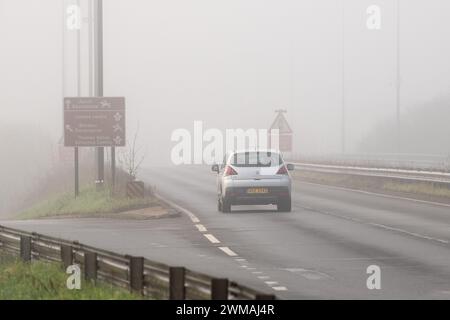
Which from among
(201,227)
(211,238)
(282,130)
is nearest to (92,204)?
(201,227)

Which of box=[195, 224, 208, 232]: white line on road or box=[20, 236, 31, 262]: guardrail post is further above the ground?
box=[20, 236, 31, 262]: guardrail post

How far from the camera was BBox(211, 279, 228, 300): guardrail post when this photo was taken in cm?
1016

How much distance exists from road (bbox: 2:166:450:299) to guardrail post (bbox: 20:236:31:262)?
6.86 ft

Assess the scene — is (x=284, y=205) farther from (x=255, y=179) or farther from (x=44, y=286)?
(x=44, y=286)

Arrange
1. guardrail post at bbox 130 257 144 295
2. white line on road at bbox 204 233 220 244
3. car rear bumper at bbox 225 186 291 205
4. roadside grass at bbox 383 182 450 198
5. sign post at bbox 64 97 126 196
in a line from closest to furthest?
guardrail post at bbox 130 257 144 295, white line on road at bbox 204 233 220 244, car rear bumper at bbox 225 186 291 205, roadside grass at bbox 383 182 450 198, sign post at bbox 64 97 126 196

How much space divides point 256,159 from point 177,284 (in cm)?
2022

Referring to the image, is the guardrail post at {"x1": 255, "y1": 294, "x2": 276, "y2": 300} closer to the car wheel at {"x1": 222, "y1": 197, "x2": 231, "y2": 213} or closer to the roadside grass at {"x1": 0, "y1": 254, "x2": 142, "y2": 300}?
the roadside grass at {"x1": 0, "y1": 254, "x2": 142, "y2": 300}

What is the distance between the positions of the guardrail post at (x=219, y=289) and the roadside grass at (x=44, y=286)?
8.11 feet

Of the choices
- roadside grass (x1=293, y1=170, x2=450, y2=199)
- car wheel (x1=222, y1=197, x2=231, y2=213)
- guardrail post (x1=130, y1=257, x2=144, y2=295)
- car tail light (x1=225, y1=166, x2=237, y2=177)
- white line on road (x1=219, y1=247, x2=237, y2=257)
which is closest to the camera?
guardrail post (x1=130, y1=257, x2=144, y2=295)

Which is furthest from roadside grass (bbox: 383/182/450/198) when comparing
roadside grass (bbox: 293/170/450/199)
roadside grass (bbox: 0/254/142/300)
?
roadside grass (bbox: 0/254/142/300)

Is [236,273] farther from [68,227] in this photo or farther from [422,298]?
[68,227]

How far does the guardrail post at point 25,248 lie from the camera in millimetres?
18109

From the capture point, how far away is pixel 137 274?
12.9 m

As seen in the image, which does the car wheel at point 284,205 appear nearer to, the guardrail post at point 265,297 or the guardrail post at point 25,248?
the guardrail post at point 25,248
